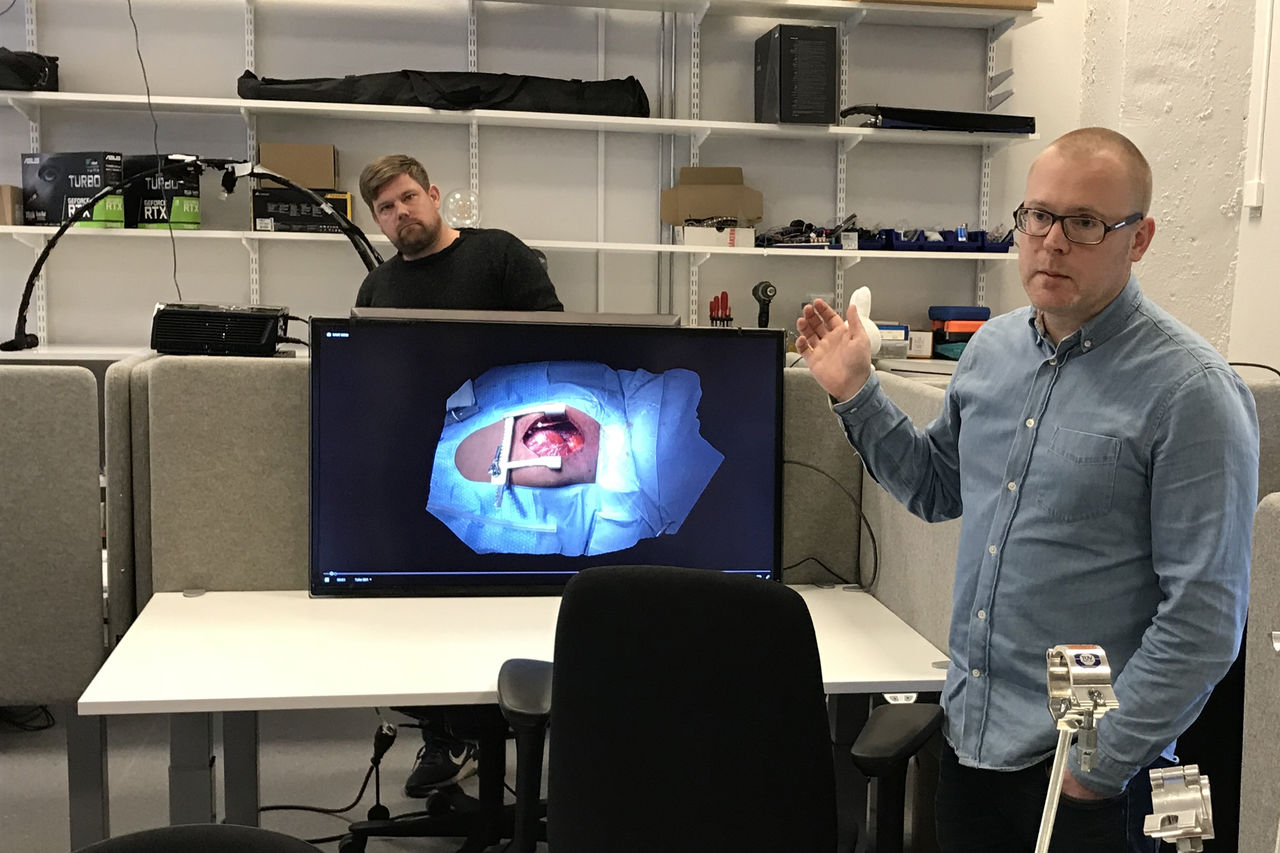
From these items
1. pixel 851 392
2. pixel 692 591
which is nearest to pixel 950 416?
pixel 851 392

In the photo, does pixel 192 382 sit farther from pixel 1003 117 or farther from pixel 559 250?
pixel 1003 117

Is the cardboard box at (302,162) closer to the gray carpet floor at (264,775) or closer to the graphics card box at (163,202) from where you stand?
the graphics card box at (163,202)

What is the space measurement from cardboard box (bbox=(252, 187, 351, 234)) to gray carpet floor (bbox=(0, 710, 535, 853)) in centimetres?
164

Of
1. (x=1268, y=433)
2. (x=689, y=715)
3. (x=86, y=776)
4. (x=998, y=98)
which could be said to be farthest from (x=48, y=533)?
(x=998, y=98)

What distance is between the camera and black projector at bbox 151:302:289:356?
78.1 inches

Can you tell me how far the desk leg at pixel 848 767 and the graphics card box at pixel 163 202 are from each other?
119 inches

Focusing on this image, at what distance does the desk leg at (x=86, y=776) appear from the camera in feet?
5.96

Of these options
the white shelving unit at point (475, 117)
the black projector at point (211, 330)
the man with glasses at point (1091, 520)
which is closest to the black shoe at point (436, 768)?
the black projector at point (211, 330)

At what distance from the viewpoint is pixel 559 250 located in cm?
434

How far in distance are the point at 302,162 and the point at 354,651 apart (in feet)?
8.81

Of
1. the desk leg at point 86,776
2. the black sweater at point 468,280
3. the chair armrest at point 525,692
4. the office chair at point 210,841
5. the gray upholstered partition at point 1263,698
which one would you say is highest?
the black sweater at point 468,280

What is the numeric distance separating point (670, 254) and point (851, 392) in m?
2.92

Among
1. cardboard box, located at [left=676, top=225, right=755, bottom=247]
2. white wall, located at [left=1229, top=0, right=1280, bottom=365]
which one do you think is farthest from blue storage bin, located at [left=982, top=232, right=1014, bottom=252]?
white wall, located at [left=1229, top=0, right=1280, bottom=365]

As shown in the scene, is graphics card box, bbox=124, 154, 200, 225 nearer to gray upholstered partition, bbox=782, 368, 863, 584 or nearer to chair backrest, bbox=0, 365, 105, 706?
chair backrest, bbox=0, 365, 105, 706
